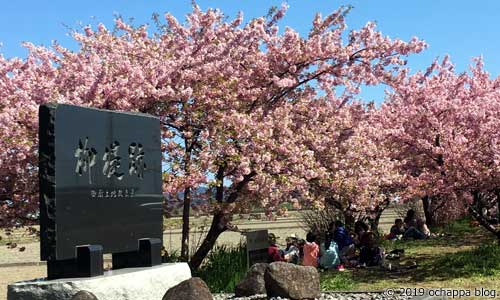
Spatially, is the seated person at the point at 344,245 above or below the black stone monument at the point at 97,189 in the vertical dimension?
below

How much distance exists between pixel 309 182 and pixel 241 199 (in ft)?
4.99

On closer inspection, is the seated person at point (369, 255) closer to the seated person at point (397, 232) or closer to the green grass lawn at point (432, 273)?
the green grass lawn at point (432, 273)

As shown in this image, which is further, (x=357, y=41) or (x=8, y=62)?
(x=357, y=41)

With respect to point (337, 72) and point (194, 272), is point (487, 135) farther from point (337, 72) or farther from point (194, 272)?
point (194, 272)

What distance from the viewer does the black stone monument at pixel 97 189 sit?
25.6 ft

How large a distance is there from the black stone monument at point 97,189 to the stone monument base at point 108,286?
26cm

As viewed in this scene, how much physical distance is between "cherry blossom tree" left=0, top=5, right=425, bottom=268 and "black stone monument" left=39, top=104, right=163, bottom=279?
86.1 inches

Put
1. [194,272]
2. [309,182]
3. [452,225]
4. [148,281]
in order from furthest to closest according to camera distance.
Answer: [452,225]
[309,182]
[194,272]
[148,281]

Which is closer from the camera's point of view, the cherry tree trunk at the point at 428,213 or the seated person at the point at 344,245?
the seated person at the point at 344,245

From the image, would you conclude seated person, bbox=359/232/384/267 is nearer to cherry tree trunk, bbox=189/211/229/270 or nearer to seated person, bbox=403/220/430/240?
cherry tree trunk, bbox=189/211/229/270

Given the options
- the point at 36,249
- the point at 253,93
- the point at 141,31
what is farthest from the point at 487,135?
the point at 36,249

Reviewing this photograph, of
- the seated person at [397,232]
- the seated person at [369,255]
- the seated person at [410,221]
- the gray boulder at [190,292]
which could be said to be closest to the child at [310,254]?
the seated person at [369,255]

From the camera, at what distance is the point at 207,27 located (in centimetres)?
1401

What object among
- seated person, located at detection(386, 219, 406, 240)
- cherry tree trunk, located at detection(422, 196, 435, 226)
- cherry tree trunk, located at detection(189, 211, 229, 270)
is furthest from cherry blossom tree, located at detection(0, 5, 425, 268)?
cherry tree trunk, located at detection(422, 196, 435, 226)
